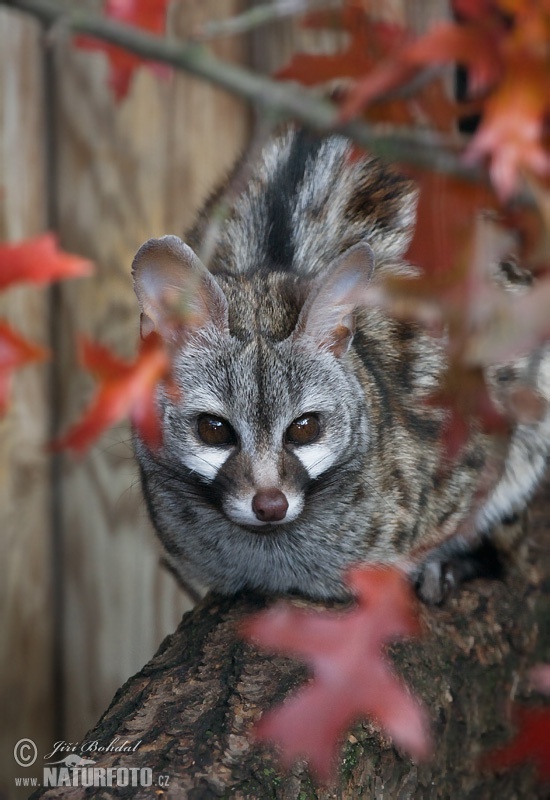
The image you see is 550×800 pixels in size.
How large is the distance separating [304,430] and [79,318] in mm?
1743

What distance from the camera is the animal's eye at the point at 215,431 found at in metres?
2.83

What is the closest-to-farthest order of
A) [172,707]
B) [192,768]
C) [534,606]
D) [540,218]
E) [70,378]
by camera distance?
[540,218]
[192,768]
[172,707]
[534,606]
[70,378]

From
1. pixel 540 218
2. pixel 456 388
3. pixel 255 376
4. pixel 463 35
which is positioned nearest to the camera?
pixel 540 218

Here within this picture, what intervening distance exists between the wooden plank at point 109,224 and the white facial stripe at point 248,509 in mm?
1500

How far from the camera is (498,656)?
3217mm

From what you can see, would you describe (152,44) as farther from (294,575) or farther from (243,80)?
(294,575)

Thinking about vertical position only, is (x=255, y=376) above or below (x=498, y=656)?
above

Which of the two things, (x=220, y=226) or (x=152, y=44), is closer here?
(x=152, y=44)

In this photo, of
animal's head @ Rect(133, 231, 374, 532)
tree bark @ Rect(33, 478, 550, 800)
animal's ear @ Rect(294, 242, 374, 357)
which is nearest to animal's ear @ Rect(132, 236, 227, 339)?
animal's head @ Rect(133, 231, 374, 532)

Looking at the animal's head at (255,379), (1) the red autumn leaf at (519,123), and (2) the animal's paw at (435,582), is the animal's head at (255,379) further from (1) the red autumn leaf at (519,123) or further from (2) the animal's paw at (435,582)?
(1) the red autumn leaf at (519,123)

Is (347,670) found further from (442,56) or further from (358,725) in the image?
(442,56)

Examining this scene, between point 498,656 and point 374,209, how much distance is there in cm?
153

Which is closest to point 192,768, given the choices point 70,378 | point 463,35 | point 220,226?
point 463,35

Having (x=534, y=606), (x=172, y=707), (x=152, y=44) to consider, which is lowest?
(x=534, y=606)
